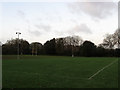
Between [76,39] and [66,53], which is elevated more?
[76,39]

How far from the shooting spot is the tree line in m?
77.3

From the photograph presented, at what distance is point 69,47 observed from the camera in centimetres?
8831

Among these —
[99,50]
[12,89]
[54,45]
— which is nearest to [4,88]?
[12,89]

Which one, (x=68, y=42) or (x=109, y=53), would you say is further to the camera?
(x=68, y=42)

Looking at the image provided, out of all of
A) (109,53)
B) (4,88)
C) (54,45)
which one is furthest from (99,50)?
(4,88)

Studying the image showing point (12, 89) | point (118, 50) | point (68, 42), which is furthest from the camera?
point (68, 42)

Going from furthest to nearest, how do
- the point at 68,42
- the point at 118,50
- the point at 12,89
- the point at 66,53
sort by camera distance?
the point at 68,42, the point at 66,53, the point at 118,50, the point at 12,89

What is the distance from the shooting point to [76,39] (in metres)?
93.4

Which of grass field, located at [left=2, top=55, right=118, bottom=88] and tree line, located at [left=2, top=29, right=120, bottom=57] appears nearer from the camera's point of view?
grass field, located at [left=2, top=55, right=118, bottom=88]

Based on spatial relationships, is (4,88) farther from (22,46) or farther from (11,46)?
(22,46)

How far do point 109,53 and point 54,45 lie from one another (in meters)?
24.9

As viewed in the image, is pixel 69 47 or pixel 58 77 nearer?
pixel 58 77

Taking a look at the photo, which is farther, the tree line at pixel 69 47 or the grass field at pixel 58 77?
the tree line at pixel 69 47

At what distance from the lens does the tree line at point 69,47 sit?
254 ft
